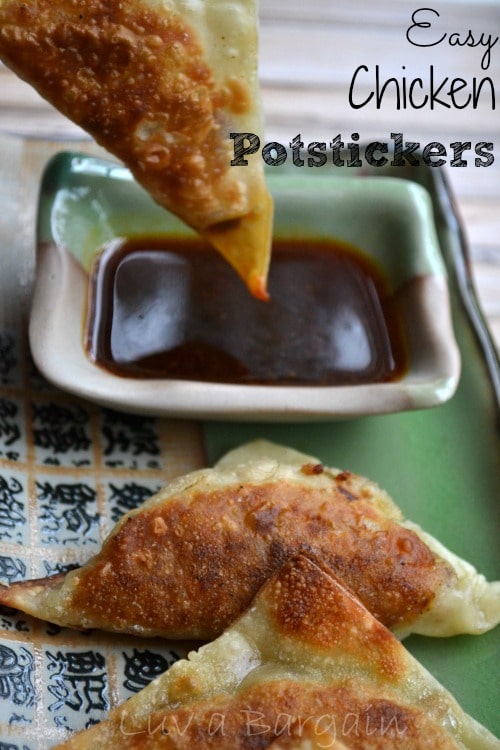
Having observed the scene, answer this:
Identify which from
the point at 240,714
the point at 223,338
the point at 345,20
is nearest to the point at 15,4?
the point at 223,338

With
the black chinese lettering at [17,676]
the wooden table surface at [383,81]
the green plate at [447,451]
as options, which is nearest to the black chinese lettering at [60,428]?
the green plate at [447,451]

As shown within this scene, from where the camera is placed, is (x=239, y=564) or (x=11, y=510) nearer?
(x=239, y=564)

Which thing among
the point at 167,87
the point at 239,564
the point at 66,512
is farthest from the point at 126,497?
the point at 167,87

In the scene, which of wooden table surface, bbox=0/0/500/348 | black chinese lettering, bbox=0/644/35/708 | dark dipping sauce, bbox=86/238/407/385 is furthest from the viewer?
wooden table surface, bbox=0/0/500/348

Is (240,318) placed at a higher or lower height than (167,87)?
lower

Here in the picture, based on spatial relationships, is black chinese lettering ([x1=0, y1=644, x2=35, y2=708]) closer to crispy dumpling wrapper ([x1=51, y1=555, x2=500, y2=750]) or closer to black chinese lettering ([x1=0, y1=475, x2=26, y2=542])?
crispy dumpling wrapper ([x1=51, y1=555, x2=500, y2=750])

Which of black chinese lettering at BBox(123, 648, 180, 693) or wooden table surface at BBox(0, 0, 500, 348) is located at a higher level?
wooden table surface at BBox(0, 0, 500, 348)

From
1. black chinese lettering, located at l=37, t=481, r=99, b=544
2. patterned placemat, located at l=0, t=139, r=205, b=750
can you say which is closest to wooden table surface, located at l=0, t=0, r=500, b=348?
patterned placemat, located at l=0, t=139, r=205, b=750

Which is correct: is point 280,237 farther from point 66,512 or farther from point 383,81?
point 383,81
